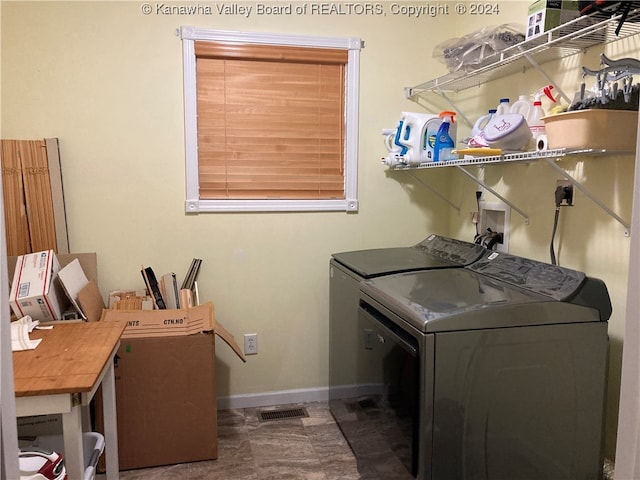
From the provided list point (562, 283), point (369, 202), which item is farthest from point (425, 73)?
point (562, 283)

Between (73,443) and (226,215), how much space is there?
1.43m

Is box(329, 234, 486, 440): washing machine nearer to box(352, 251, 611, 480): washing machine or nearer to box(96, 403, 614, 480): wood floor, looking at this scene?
box(96, 403, 614, 480): wood floor

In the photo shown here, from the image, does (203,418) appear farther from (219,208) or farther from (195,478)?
(219,208)

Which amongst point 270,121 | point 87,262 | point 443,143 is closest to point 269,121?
point 270,121

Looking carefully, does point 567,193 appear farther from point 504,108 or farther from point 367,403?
point 367,403

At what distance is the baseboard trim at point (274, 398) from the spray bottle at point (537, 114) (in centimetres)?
178

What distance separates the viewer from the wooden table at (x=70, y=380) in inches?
54.3

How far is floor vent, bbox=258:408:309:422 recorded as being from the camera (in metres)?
2.70

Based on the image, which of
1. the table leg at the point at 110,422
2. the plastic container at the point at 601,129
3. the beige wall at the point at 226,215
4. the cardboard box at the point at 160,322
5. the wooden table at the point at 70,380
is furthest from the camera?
the beige wall at the point at 226,215

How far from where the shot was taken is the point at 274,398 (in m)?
2.84

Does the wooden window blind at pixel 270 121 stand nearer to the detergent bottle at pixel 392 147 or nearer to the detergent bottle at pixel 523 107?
the detergent bottle at pixel 392 147

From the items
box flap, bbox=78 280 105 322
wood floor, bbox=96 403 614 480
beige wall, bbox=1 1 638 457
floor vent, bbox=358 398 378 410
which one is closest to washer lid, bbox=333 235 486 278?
beige wall, bbox=1 1 638 457

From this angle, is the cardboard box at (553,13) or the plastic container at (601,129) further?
the cardboard box at (553,13)

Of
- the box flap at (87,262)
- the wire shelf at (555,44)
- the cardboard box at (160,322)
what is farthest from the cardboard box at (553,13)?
the box flap at (87,262)
